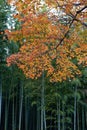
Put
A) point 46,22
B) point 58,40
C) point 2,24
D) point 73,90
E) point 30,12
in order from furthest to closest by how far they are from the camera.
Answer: point 73,90 → point 2,24 → point 58,40 → point 46,22 → point 30,12

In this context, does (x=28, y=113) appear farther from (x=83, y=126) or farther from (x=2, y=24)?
(x=2, y=24)

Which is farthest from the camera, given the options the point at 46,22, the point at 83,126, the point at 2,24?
the point at 83,126

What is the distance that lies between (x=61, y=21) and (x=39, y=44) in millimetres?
509

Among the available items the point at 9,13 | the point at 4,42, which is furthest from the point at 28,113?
the point at 9,13

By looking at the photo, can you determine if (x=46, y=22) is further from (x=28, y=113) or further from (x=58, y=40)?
(x=28, y=113)

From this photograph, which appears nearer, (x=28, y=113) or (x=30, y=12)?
(x=30, y=12)

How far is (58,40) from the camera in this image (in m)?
4.62

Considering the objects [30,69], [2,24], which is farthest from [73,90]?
[30,69]

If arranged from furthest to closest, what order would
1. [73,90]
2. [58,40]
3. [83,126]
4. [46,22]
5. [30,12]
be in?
[83,126] → [73,90] → [58,40] → [46,22] → [30,12]

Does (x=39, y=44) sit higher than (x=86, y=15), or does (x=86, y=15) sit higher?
(x=86, y=15)

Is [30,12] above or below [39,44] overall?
above

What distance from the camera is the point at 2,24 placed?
33.3 feet

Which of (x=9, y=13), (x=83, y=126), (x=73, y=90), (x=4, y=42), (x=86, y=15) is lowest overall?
(x=83, y=126)

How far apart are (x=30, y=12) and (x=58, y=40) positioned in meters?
0.80
